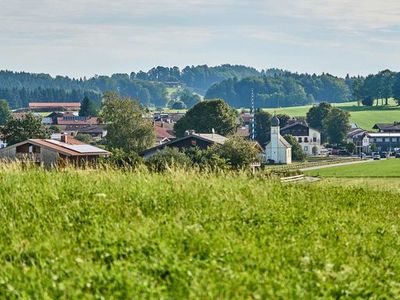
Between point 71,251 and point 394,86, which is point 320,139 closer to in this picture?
point 394,86

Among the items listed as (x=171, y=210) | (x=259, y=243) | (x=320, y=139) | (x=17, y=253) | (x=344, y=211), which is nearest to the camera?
(x=17, y=253)

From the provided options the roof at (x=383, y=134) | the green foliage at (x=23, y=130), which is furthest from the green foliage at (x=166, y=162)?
the roof at (x=383, y=134)

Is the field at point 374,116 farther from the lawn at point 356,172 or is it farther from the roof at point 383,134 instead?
the lawn at point 356,172

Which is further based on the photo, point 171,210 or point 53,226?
point 171,210

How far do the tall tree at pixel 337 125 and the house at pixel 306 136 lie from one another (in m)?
1.87

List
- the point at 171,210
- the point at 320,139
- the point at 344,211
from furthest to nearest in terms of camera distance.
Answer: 1. the point at 320,139
2. the point at 344,211
3. the point at 171,210

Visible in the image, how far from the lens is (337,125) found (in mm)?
130125

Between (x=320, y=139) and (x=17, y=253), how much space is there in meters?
126

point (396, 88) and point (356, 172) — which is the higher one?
point (396, 88)

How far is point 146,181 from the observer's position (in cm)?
1318

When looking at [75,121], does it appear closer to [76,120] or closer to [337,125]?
[76,120]

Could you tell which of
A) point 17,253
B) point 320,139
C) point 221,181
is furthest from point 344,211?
point 320,139

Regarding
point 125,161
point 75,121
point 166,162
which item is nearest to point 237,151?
point 125,161

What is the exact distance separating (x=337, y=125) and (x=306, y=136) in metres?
4.99
